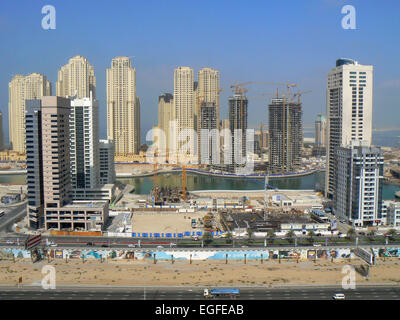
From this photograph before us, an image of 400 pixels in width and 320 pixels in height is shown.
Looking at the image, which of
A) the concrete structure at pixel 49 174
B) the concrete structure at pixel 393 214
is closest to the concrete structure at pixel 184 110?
the concrete structure at pixel 49 174

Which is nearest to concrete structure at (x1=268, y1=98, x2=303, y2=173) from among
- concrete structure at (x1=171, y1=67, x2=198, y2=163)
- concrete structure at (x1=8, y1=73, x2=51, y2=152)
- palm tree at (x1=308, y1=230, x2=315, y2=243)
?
concrete structure at (x1=171, y1=67, x2=198, y2=163)

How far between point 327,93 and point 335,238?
8178 millimetres

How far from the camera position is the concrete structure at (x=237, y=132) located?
1156 inches

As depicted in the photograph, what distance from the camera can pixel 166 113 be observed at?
39.7 meters

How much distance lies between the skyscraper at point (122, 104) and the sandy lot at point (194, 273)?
24591mm

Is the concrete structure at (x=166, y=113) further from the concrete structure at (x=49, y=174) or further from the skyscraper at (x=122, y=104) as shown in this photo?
the concrete structure at (x=49, y=174)

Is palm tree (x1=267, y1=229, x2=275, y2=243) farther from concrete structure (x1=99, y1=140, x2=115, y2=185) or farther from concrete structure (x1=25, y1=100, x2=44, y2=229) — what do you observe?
concrete structure (x1=99, y1=140, x2=115, y2=185)

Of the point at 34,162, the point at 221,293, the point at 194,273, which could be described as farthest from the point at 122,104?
the point at 221,293

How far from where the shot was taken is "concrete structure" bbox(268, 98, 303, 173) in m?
29.3

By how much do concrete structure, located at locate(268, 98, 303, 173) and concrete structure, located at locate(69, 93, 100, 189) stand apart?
14807mm

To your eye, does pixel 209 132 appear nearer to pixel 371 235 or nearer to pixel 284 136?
pixel 284 136

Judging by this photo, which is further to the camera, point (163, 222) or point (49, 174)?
point (163, 222)

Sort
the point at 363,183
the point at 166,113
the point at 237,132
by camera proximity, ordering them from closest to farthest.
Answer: the point at 363,183 → the point at 237,132 → the point at 166,113

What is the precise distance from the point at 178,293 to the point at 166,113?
103ft
